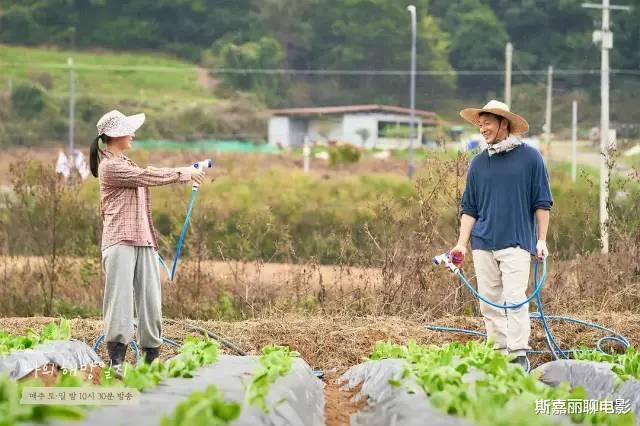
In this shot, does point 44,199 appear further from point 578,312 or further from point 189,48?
point 189,48

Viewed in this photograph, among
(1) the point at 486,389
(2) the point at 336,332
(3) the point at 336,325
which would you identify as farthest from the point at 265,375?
(3) the point at 336,325

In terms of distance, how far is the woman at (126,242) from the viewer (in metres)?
6.85

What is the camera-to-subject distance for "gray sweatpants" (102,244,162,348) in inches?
269

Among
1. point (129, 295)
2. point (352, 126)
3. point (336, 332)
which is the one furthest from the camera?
point (352, 126)

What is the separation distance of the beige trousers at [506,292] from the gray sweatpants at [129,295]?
1.95m

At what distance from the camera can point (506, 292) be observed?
702 cm

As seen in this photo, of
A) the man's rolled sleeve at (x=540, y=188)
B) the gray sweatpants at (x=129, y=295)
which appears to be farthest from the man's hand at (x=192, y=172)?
the man's rolled sleeve at (x=540, y=188)

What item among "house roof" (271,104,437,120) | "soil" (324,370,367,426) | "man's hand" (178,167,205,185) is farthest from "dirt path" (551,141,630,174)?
"man's hand" (178,167,205,185)

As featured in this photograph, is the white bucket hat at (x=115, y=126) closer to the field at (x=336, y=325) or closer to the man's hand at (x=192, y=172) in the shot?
the man's hand at (x=192, y=172)

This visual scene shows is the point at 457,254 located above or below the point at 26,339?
above

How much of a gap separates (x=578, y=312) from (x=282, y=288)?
3065 millimetres

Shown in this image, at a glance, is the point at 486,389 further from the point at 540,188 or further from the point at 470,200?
the point at 470,200

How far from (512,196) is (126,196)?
2263mm

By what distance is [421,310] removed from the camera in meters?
9.70
